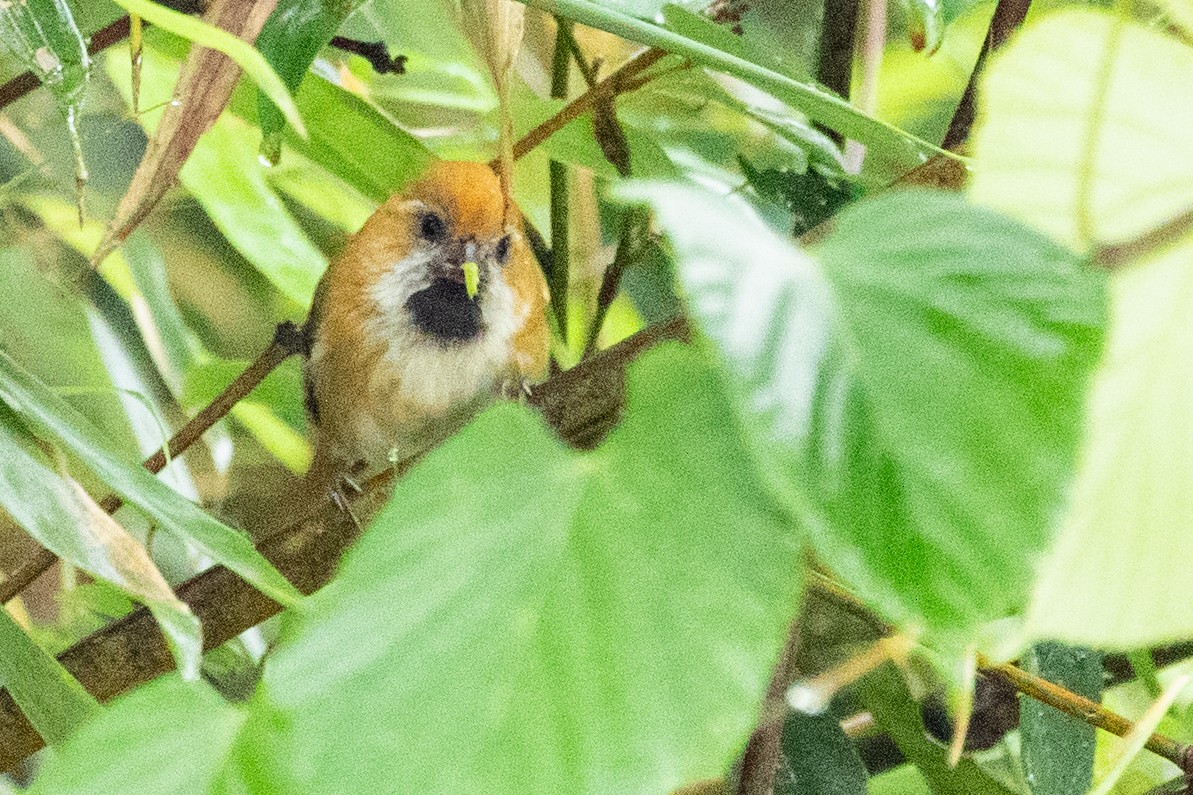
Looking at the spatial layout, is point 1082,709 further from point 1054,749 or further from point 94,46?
point 94,46

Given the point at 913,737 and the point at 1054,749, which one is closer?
the point at 1054,749

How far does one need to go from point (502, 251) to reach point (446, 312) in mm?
94

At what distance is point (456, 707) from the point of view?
29 centimetres

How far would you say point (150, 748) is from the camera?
36cm

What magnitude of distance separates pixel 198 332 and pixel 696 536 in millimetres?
1524

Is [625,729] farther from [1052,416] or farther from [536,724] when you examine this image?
[1052,416]

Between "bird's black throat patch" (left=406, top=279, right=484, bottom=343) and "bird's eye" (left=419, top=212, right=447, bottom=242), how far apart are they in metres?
0.05

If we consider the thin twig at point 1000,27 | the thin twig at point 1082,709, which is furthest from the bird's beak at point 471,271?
the thin twig at point 1082,709

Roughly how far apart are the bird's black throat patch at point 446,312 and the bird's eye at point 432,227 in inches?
2.0

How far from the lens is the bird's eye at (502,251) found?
1.24 metres

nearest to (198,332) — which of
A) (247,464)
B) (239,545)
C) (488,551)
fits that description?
(247,464)

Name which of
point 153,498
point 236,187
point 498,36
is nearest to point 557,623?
point 153,498

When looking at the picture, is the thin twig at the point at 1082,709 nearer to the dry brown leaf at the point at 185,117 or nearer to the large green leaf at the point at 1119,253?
the large green leaf at the point at 1119,253

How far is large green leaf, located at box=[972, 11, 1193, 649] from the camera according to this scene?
0.33 metres
